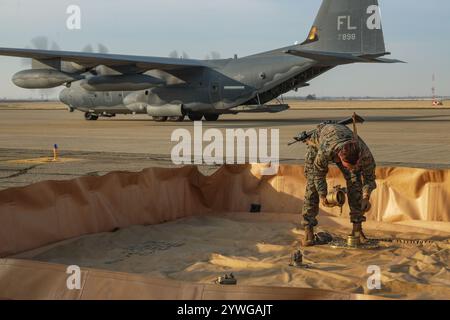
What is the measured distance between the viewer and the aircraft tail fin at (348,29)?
29.8m

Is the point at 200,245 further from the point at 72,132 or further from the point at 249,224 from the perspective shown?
the point at 72,132

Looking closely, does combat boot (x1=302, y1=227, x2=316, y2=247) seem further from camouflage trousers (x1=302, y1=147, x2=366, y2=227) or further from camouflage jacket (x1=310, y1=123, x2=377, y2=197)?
camouflage jacket (x1=310, y1=123, x2=377, y2=197)

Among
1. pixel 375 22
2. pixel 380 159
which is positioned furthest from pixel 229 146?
pixel 375 22

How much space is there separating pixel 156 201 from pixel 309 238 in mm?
2860

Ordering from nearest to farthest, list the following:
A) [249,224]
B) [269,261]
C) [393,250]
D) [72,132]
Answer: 1. [269,261]
2. [393,250]
3. [249,224]
4. [72,132]

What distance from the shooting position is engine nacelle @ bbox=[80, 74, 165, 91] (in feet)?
99.3

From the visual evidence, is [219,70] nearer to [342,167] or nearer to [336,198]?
[342,167]

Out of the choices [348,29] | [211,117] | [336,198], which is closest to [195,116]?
[211,117]

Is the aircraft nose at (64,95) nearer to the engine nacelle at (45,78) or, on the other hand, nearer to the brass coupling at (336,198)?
the engine nacelle at (45,78)

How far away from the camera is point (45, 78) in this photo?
29.4 metres

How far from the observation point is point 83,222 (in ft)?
28.4

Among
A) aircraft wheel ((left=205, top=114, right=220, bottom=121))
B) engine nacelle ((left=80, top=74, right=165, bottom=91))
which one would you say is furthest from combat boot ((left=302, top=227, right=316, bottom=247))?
aircraft wheel ((left=205, top=114, right=220, bottom=121))

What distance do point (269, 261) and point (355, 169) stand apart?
169 cm

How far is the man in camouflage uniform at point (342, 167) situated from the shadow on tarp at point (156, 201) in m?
1.77
